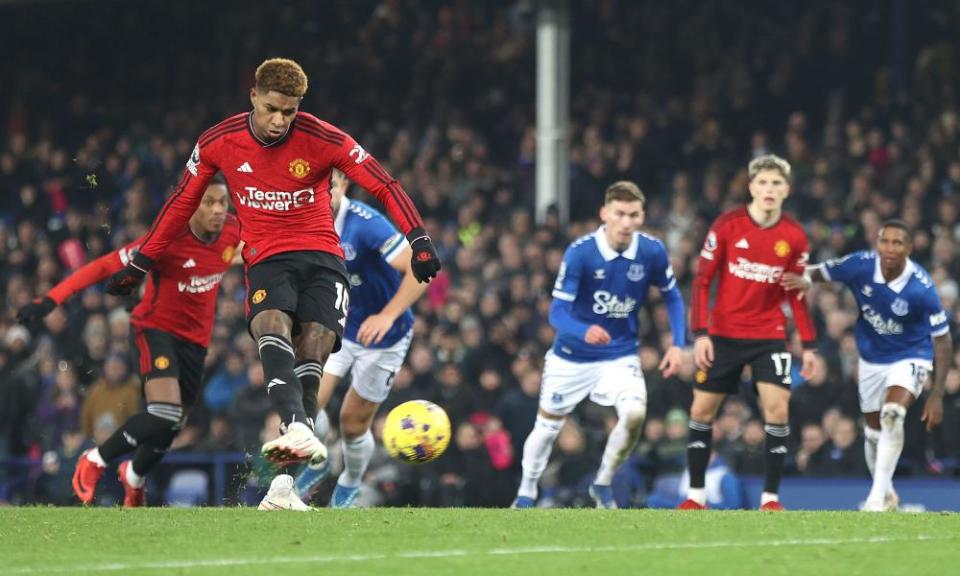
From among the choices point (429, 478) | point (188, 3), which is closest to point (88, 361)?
point (429, 478)

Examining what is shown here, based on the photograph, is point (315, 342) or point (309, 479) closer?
point (315, 342)

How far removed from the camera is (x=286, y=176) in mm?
8969

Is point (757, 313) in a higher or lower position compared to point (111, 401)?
higher


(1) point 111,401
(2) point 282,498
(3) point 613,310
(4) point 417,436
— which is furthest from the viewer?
(1) point 111,401

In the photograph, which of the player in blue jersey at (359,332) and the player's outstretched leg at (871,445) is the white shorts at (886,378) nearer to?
the player's outstretched leg at (871,445)

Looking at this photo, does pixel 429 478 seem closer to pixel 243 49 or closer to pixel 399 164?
pixel 399 164

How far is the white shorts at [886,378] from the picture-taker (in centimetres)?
1187

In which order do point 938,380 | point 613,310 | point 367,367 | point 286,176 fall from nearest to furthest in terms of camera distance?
point 286,176
point 367,367
point 613,310
point 938,380

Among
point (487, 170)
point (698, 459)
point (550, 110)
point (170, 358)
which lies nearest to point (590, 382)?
point (698, 459)

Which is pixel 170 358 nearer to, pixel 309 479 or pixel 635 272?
pixel 309 479

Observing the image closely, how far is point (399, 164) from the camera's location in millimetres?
22281

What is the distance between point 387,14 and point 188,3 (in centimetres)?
433

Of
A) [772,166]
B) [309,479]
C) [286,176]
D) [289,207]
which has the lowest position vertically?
[309,479]

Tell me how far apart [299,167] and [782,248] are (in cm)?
401
